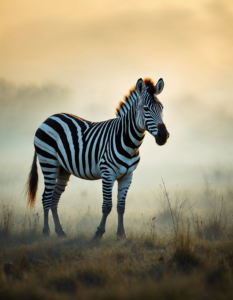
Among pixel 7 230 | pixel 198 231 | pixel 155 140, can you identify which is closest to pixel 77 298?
pixel 155 140

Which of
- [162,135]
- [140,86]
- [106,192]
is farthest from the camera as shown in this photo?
[106,192]

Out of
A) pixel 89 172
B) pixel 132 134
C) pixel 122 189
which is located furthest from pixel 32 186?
pixel 132 134

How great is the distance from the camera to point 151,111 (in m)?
7.20

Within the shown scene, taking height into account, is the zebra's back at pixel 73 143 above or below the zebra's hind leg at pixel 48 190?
above

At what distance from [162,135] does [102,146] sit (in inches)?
84.7

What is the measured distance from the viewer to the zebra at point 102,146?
24.9 ft

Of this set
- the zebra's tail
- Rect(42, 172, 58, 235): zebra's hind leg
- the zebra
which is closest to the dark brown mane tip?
the zebra

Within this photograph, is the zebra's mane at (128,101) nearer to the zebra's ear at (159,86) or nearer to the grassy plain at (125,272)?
the zebra's ear at (159,86)

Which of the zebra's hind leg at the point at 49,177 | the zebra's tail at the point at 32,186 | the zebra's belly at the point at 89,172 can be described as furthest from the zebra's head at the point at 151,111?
the zebra's tail at the point at 32,186

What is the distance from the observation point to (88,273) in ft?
14.8

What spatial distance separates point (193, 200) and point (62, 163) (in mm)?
9304

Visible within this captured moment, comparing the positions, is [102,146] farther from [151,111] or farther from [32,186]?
[32,186]

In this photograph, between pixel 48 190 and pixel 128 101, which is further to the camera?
pixel 48 190

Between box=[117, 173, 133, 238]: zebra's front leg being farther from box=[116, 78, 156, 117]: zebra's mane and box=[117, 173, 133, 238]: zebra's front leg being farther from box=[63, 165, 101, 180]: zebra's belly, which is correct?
box=[116, 78, 156, 117]: zebra's mane
